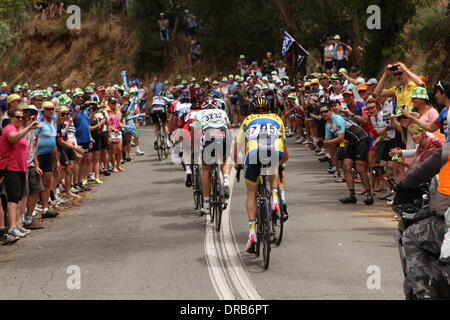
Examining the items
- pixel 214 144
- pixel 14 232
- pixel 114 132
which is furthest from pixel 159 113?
pixel 14 232

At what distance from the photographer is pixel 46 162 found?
1466 cm

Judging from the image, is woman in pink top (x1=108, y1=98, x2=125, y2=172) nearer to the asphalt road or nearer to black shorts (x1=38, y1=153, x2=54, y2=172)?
the asphalt road

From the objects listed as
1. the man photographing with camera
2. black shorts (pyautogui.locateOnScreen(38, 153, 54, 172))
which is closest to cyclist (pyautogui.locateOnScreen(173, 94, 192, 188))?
black shorts (pyautogui.locateOnScreen(38, 153, 54, 172))

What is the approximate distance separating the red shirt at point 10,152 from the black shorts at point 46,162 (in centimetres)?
198

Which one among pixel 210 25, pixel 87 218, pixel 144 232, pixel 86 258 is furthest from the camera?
pixel 210 25

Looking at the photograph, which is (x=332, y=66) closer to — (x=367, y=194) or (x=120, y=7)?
(x=367, y=194)

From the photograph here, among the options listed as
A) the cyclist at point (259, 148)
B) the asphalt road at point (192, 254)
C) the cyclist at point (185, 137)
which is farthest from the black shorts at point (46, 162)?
the cyclist at point (259, 148)

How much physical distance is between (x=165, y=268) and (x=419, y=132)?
13.5 ft

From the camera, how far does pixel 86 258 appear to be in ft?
35.3

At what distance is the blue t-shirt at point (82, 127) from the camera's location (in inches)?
697

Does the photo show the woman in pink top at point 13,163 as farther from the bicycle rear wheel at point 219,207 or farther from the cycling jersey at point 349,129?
the cycling jersey at point 349,129

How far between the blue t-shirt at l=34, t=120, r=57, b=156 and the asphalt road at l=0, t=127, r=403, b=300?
1.32m

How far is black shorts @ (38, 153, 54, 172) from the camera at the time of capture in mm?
14588
